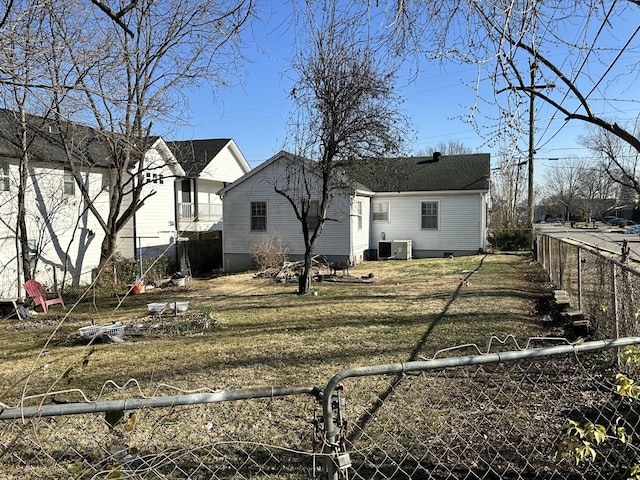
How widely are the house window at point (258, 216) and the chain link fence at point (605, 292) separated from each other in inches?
525

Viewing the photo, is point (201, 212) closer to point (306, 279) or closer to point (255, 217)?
point (255, 217)

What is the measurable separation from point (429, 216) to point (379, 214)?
2.48 metres

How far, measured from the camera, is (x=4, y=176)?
13.5m

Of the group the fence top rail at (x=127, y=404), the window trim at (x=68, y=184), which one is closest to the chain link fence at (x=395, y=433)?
the fence top rail at (x=127, y=404)

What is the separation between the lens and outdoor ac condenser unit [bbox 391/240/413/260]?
22.0 metres

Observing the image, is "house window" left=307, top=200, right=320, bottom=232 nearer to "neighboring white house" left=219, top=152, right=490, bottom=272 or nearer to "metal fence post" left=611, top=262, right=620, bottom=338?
"neighboring white house" left=219, top=152, right=490, bottom=272

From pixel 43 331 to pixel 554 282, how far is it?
11884 millimetres

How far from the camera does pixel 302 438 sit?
12.9 feet

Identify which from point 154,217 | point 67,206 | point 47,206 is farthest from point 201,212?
point 47,206

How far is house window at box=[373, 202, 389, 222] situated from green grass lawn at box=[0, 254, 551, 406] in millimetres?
8749

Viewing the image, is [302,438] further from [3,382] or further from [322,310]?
[322,310]

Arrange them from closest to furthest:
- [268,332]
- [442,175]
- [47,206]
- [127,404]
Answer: [127,404]
[268,332]
[47,206]
[442,175]

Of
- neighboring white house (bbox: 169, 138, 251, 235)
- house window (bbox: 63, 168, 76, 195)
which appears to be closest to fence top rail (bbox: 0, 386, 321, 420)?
house window (bbox: 63, 168, 76, 195)

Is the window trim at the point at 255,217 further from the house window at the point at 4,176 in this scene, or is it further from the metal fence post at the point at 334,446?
the metal fence post at the point at 334,446
